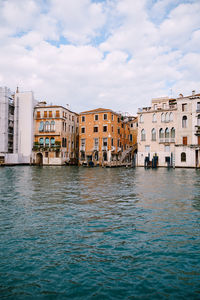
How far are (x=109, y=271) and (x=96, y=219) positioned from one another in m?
3.06

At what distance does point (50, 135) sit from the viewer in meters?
54.1

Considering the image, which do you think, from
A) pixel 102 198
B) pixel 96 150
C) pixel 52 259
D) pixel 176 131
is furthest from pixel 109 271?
pixel 96 150

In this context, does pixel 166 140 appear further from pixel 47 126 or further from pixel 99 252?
pixel 99 252

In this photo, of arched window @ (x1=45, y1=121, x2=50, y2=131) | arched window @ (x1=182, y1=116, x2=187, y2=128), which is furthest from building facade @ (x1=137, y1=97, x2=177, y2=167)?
arched window @ (x1=45, y1=121, x2=50, y2=131)

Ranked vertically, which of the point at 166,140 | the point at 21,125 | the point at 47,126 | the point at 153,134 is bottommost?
the point at 166,140

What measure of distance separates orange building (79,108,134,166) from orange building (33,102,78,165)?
12.7 feet

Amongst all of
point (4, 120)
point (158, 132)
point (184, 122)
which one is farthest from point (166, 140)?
point (4, 120)

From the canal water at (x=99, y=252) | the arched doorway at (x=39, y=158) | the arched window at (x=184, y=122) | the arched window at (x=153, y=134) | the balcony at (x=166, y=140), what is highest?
the arched window at (x=184, y=122)

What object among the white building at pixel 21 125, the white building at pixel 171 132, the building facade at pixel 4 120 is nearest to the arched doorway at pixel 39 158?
the white building at pixel 21 125

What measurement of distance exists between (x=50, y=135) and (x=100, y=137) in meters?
10.3

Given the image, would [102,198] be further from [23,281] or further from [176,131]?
[176,131]

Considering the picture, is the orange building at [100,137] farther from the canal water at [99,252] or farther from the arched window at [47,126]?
the canal water at [99,252]

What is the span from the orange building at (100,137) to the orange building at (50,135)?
3.88 m

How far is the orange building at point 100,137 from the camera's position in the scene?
5062 cm
